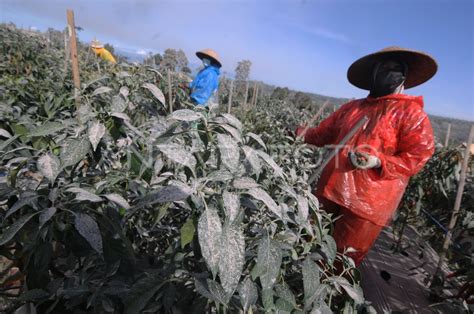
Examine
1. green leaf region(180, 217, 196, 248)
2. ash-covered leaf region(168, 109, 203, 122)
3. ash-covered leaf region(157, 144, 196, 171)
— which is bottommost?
green leaf region(180, 217, 196, 248)

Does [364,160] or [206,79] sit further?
[206,79]

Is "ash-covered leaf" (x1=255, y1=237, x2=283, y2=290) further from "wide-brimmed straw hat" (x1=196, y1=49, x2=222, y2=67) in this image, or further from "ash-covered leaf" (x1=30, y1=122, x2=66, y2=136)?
"wide-brimmed straw hat" (x1=196, y1=49, x2=222, y2=67)

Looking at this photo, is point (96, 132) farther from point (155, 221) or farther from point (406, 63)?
point (406, 63)

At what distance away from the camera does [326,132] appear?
90.2 inches

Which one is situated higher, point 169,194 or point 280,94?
point 280,94

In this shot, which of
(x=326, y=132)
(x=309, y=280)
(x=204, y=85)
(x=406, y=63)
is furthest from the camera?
(x=204, y=85)

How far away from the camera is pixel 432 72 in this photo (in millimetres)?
1951

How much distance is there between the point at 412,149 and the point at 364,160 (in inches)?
11.7

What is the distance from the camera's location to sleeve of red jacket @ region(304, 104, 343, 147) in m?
2.26

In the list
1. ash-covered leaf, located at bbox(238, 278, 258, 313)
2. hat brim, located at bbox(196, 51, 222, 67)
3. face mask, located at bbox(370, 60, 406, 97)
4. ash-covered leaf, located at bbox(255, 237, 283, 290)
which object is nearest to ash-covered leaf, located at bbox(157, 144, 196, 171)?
ash-covered leaf, located at bbox(255, 237, 283, 290)

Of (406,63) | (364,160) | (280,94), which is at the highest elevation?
(280,94)

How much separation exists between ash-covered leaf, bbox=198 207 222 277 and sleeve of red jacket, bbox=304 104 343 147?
1919 millimetres

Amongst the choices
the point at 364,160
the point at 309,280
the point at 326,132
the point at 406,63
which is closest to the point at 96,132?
the point at 309,280

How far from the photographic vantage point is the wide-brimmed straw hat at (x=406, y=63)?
1840mm
